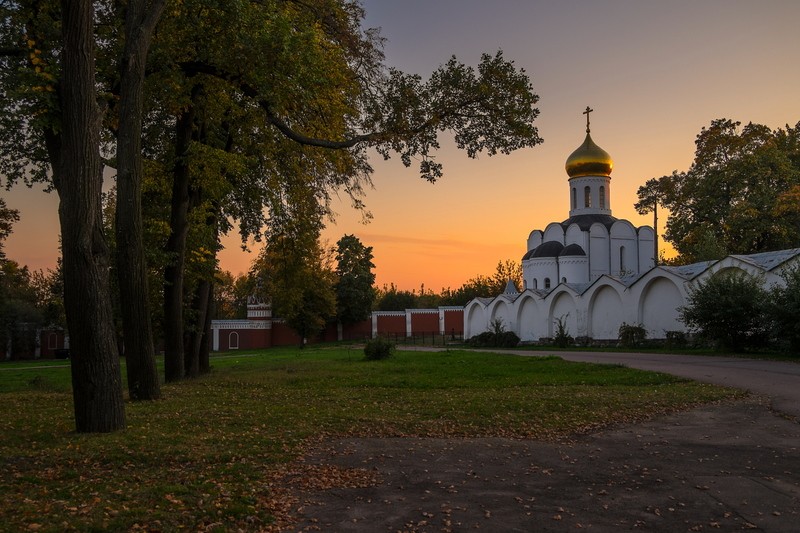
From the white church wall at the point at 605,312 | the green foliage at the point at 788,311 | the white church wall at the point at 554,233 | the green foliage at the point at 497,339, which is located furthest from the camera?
the white church wall at the point at 554,233

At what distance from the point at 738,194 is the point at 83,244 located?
39886mm

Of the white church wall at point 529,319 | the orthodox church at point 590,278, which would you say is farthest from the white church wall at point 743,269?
the white church wall at point 529,319

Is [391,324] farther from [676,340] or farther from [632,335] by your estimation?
[676,340]

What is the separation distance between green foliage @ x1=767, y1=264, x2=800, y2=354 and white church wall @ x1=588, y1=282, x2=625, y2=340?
41.7 ft

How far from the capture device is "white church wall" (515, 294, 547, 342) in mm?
43406

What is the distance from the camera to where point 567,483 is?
21.8 ft

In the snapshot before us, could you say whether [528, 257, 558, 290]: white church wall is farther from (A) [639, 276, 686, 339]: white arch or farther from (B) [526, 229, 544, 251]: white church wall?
(A) [639, 276, 686, 339]: white arch

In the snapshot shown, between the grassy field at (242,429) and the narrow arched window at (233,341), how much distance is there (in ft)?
134

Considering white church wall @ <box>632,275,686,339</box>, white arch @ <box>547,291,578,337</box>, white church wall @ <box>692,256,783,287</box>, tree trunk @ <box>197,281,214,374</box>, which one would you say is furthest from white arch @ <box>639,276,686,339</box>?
tree trunk @ <box>197,281,214,374</box>

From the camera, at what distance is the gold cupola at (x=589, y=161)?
5309cm

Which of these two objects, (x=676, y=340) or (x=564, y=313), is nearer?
(x=676, y=340)

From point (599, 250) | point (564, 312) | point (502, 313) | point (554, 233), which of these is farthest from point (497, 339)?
point (554, 233)

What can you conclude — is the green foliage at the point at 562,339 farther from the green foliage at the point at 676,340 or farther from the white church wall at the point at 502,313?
the white church wall at the point at 502,313

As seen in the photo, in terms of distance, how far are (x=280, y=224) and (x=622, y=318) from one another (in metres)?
22.8
